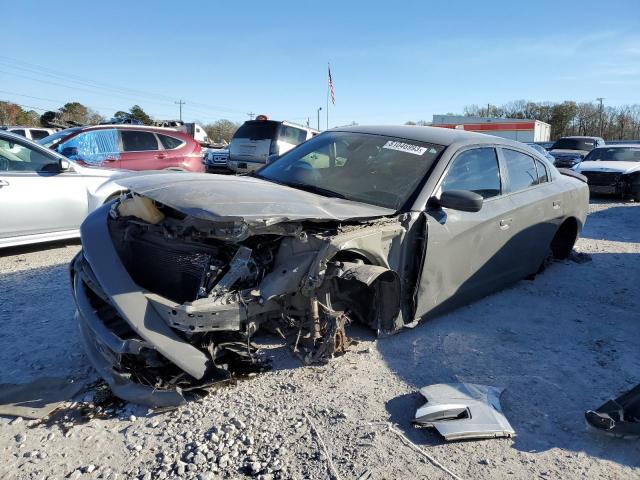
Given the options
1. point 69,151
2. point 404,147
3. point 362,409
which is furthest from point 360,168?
point 69,151

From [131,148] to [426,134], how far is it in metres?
7.08

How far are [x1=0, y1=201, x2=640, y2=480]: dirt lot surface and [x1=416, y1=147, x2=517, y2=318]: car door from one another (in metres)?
0.31

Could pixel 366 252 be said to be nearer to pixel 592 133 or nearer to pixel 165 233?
pixel 165 233

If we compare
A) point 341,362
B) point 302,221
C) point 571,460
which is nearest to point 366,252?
point 302,221

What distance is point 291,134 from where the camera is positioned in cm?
1268

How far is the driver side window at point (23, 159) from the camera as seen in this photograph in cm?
578

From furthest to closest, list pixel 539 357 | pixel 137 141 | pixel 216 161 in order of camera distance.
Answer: pixel 216 161
pixel 137 141
pixel 539 357

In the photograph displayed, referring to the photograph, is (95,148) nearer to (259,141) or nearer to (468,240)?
(259,141)

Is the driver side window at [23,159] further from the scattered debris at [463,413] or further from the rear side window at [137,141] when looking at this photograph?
the scattered debris at [463,413]

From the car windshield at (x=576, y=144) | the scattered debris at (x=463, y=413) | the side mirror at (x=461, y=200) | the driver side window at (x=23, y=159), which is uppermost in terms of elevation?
the car windshield at (x=576, y=144)

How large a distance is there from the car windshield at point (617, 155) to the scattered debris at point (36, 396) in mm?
15102

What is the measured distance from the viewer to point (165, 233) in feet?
10.1

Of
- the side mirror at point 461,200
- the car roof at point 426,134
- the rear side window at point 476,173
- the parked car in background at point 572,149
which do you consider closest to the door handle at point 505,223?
the rear side window at point 476,173

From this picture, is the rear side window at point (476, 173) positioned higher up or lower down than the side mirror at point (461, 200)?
higher up
